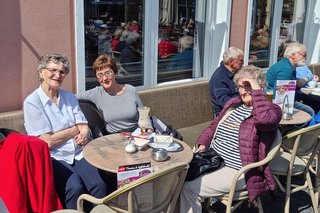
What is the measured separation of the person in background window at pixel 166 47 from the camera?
4.53 m

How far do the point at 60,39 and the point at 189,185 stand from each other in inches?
68.7

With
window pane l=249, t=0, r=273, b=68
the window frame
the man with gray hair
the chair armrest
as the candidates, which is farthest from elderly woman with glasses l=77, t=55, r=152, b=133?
window pane l=249, t=0, r=273, b=68

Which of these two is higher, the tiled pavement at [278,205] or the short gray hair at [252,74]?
the short gray hair at [252,74]

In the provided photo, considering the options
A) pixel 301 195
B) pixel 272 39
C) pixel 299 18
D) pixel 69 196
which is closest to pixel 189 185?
pixel 69 196

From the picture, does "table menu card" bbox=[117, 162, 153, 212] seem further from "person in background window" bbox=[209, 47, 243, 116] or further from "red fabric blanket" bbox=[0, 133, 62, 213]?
"person in background window" bbox=[209, 47, 243, 116]

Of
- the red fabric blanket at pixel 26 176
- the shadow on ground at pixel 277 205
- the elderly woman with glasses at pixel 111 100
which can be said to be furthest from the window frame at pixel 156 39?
the shadow on ground at pixel 277 205

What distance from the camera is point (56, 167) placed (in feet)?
8.87

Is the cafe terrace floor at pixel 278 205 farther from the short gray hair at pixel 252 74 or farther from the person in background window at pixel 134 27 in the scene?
the person in background window at pixel 134 27

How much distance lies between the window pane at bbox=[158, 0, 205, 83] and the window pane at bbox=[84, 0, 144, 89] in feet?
1.09

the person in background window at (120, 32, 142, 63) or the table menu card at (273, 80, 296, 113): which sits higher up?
the person in background window at (120, 32, 142, 63)

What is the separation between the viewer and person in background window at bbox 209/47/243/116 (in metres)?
3.83

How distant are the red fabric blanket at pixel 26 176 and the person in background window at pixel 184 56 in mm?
2678

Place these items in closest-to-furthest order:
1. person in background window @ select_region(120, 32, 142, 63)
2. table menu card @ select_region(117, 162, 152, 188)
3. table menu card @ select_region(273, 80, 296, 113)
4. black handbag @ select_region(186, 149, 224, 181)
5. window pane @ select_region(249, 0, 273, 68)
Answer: table menu card @ select_region(117, 162, 152, 188) → black handbag @ select_region(186, 149, 224, 181) → table menu card @ select_region(273, 80, 296, 113) → person in background window @ select_region(120, 32, 142, 63) → window pane @ select_region(249, 0, 273, 68)

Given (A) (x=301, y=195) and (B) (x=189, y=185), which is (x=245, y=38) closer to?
(A) (x=301, y=195)
